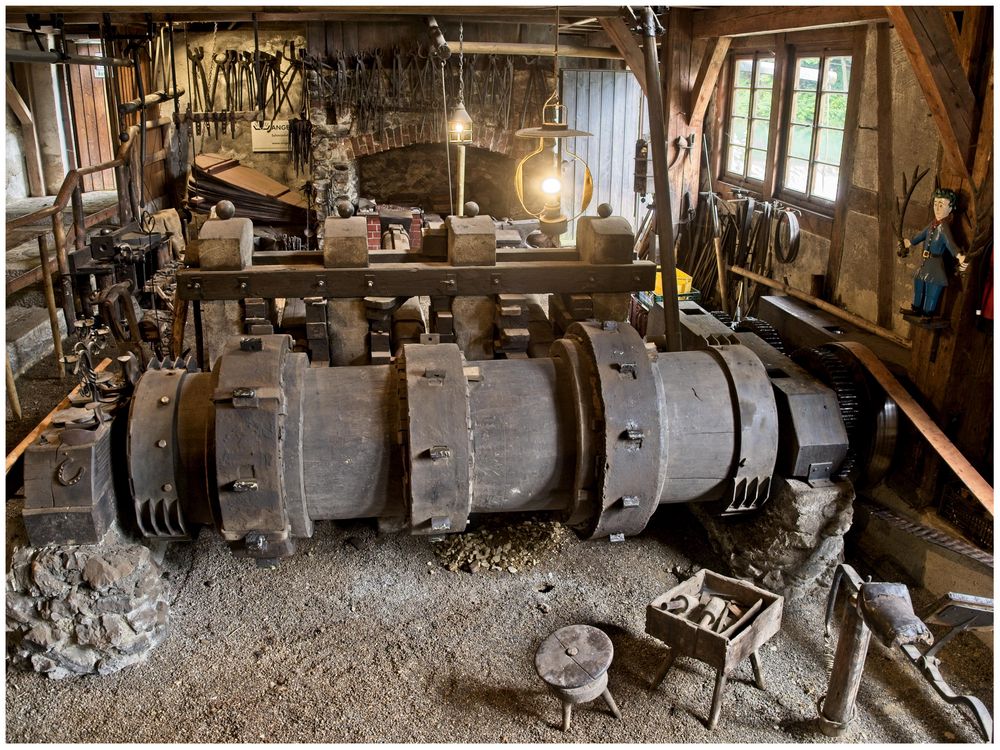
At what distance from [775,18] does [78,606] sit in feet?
21.0

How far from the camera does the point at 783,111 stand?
7.98 metres

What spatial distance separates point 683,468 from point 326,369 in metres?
1.67

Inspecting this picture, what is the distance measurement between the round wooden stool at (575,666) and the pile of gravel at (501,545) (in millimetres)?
804

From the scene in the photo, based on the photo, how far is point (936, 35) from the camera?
12.6ft

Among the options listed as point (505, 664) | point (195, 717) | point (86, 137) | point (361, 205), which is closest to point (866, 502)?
point (505, 664)

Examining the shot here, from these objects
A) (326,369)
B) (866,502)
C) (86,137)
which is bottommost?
(866,502)

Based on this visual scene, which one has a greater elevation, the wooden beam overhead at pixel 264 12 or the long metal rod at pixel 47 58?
the wooden beam overhead at pixel 264 12

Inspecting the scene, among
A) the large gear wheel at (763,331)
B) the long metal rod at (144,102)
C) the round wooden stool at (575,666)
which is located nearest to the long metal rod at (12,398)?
the long metal rod at (144,102)

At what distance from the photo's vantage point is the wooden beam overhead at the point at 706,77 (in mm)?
7875

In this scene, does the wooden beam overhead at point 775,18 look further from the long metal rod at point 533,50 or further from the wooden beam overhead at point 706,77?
the long metal rod at point 533,50

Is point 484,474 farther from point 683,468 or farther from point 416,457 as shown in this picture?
point 683,468

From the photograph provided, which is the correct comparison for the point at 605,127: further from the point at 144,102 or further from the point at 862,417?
the point at 862,417

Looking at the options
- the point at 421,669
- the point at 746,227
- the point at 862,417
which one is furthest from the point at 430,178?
the point at 421,669

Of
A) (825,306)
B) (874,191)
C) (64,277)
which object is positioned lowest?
(825,306)
